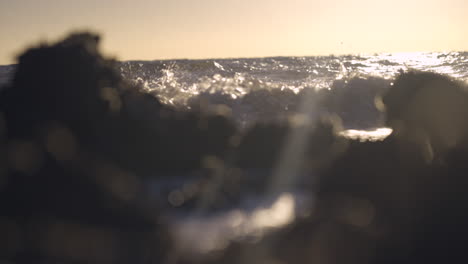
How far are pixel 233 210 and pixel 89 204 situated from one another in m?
1.00

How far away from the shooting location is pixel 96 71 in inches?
193

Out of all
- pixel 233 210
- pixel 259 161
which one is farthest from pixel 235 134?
pixel 233 210

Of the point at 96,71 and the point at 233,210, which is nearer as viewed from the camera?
the point at 233,210

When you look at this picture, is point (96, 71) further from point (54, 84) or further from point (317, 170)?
point (317, 170)

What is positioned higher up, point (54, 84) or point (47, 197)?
point (54, 84)

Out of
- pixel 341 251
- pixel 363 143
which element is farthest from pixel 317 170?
pixel 341 251

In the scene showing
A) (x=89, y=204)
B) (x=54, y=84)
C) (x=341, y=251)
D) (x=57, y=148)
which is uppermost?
(x=54, y=84)

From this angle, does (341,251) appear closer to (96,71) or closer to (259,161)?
(259,161)

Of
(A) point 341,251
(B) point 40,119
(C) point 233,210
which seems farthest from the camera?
(B) point 40,119

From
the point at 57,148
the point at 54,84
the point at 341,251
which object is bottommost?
the point at 341,251

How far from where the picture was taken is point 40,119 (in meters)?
4.27

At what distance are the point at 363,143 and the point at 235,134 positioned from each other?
1.45m

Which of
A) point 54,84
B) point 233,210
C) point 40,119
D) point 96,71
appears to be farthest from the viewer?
point 96,71

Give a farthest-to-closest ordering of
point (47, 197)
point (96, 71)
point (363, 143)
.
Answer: point (363, 143), point (96, 71), point (47, 197)
